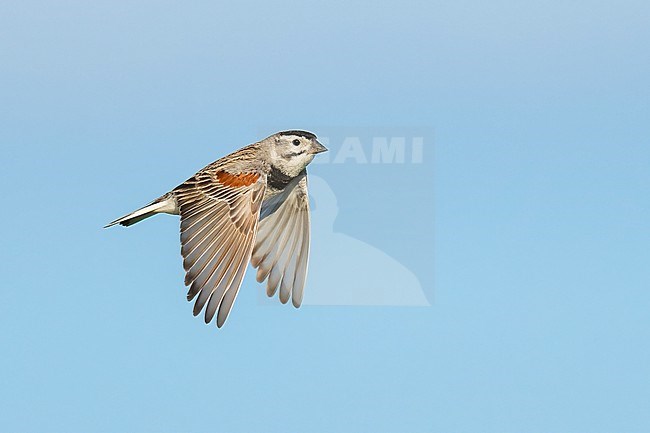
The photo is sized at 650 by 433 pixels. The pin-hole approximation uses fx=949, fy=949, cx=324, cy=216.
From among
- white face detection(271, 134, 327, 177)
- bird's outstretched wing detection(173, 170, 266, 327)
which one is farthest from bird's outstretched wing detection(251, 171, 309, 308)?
bird's outstretched wing detection(173, 170, 266, 327)

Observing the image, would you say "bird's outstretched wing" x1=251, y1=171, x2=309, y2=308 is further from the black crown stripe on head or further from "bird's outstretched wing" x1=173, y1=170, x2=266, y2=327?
"bird's outstretched wing" x1=173, y1=170, x2=266, y2=327

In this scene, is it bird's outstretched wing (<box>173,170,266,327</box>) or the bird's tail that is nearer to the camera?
bird's outstretched wing (<box>173,170,266,327</box>)

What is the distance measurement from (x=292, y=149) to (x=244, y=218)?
825 mm

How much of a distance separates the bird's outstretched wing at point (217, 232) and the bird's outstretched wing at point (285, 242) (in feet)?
2.89

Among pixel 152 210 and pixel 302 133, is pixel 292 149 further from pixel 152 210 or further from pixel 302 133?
pixel 152 210

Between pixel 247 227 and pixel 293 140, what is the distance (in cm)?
95

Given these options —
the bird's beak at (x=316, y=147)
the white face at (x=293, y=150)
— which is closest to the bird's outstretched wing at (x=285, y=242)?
the white face at (x=293, y=150)

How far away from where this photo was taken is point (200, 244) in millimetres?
6023

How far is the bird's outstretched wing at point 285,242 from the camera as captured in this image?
24.7ft

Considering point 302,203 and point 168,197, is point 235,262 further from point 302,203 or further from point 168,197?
point 302,203

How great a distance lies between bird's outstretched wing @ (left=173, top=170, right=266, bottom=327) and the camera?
224 inches

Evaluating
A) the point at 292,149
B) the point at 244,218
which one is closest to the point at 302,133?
the point at 292,149

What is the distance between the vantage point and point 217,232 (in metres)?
6.17

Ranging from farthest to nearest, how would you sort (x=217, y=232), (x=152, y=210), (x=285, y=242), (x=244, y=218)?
(x=285, y=242) < (x=152, y=210) < (x=244, y=218) < (x=217, y=232)
